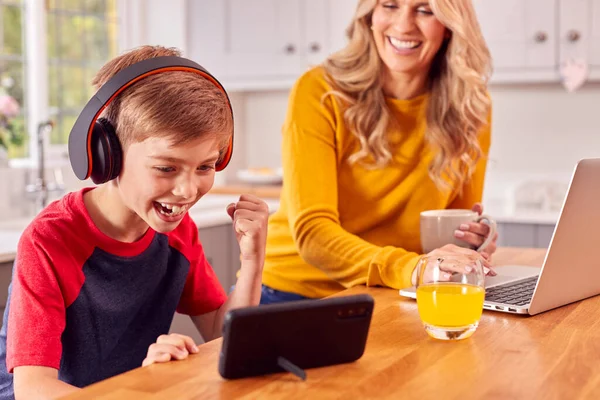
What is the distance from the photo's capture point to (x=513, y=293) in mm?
1413

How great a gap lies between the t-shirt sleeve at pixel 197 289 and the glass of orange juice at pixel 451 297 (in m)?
0.51

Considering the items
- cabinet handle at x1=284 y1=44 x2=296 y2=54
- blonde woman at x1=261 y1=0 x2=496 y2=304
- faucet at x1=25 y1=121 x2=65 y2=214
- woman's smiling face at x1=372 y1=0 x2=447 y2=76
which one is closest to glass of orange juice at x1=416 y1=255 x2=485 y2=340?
blonde woman at x1=261 y1=0 x2=496 y2=304

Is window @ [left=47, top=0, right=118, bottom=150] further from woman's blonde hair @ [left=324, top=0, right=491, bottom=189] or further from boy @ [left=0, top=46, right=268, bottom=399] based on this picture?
boy @ [left=0, top=46, right=268, bottom=399]

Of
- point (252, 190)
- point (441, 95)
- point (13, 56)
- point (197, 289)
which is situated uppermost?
point (441, 95)

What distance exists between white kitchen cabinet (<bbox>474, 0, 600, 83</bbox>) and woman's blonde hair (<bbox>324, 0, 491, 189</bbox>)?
5.84 feet

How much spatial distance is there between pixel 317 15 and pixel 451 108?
2307 mm

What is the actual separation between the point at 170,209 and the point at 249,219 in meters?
0.19

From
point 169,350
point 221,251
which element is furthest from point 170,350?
point 221,251

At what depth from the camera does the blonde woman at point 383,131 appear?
1767 mm

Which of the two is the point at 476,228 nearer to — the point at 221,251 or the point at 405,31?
the point at 405,31

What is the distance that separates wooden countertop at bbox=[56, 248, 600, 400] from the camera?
3.01ft

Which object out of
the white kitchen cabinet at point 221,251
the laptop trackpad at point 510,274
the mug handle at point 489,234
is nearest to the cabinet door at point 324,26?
the white kitchen cabinet at point 221,251

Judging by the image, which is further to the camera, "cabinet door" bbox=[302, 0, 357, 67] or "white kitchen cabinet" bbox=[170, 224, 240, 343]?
"cabinet door" bbox=[302, 0, 357, 67]

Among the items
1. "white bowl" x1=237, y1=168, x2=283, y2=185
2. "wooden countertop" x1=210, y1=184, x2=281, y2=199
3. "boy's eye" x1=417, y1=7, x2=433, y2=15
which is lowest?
"wooden countertop" x1=210, y1=184, x2=281, y2=199
